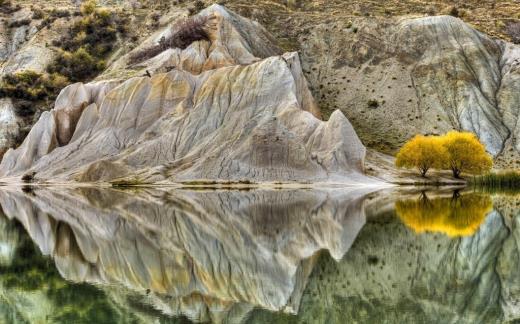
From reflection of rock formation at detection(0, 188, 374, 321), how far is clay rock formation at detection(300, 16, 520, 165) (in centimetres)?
4913

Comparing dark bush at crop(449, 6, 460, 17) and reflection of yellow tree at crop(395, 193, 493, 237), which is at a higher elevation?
reflection of yellow tree at crop(395, 193, 493, 237)

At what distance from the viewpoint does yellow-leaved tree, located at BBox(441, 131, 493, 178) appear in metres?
73.6

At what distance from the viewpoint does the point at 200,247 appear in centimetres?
2478

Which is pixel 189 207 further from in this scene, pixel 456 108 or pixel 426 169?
pixel 456 108

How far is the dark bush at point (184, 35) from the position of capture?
99562mm

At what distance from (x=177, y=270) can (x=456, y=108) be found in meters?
77.3

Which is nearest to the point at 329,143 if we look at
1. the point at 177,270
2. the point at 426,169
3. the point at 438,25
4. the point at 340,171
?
the point at 340,171

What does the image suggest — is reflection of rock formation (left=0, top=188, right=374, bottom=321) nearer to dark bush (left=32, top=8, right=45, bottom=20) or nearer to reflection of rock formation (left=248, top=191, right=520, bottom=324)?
reflection of rock formation (left=248, top=191, right=520, bottom=324)

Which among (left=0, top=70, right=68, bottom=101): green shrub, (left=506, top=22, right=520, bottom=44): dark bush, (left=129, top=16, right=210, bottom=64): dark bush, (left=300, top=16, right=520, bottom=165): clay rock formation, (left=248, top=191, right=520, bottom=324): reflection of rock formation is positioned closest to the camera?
(left=248, top=191, right=520, bottom=324): reflection of rock formation

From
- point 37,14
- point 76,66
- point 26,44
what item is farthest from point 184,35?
point 37,14

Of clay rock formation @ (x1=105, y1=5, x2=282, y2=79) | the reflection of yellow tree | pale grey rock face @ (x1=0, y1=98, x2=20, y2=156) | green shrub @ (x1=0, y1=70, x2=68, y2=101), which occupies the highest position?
the reflection of yellow tree

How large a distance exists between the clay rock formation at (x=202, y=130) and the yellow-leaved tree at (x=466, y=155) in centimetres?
1090

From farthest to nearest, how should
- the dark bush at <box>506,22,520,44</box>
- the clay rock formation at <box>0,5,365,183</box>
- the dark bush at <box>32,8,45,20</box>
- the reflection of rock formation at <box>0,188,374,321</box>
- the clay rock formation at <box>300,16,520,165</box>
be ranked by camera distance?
the dark bush at <box>32,8,45,20</box>, the dark bush at <box>506,22,520,44</box>, the clay rock formation at <box>300,16,520,165</box>, the clay rock formation at <box>0,5,365,183</box>, the reflection of rock formation at <box>0,188,374,321</box>

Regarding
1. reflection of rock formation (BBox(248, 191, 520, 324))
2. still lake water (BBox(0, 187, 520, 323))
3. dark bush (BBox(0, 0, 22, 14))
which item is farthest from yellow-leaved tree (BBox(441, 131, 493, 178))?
dark bush (BBox(0, 0, 22, 14))
